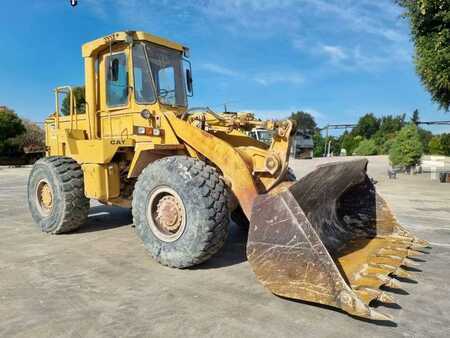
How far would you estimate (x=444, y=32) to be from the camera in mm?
10789

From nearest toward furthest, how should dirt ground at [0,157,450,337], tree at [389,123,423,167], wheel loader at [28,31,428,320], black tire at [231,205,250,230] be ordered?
dirt ground at [0,157,450,337]
wheel loader at [28,31,428,320]
black tire at [231,205,250,230]
tree at [389,123,423,167]

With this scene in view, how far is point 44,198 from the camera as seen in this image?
6.64 m

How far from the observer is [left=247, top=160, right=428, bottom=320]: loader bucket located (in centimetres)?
323

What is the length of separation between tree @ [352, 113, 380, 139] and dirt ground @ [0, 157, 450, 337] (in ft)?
205

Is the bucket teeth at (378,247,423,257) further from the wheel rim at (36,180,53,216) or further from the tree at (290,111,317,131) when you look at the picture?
the tree at (290,111,317,131)

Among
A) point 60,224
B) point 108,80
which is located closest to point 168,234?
point 60,224

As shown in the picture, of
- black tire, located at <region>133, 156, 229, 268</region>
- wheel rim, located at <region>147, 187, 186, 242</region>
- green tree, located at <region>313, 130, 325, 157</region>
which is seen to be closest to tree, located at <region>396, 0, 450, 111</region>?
black tire, located at <region>133, 156, 229, 268</region>

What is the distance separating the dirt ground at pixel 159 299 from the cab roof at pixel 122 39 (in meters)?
3.02

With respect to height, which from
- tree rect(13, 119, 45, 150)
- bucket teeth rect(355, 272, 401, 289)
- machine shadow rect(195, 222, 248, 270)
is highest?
tree rect(13, 119, 45, 150)

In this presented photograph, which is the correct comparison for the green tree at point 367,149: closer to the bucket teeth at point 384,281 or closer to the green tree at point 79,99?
the green tree at point 79,99

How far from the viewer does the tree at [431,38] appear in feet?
34.9

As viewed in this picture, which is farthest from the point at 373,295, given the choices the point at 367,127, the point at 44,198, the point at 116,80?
the point at 367,127

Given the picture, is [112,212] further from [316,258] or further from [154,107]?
[316,258]

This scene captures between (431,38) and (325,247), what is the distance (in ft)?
34.6
